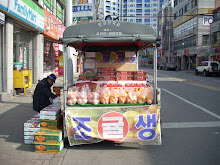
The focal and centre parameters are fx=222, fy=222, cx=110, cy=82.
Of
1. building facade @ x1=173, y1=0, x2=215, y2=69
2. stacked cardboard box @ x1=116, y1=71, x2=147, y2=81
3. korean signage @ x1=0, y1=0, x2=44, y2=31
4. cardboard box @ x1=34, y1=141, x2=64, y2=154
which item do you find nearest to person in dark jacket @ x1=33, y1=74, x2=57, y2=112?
cardboard box @ x1=34, y1=141, x2=64, y2=154

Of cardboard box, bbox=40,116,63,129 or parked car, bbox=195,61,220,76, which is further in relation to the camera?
parked car, bbox=195,61,220,76

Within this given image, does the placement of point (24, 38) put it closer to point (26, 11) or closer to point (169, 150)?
point (26, 11)

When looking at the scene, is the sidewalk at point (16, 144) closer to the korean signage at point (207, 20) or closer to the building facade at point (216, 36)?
the building facade at point (216, 36)

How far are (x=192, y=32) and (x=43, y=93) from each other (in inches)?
1825

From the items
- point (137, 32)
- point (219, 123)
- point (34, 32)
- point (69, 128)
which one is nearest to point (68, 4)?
point (34, 32)

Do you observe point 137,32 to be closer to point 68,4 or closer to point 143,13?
point 68,4

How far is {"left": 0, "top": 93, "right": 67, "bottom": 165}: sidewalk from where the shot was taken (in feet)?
13.4

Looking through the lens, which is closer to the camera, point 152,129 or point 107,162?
point 107,162

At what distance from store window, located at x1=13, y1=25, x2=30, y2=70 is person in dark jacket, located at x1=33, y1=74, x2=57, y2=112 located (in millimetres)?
6086

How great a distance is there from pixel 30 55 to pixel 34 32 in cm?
151

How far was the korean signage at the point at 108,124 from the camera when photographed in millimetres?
4633

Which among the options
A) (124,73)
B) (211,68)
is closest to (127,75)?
(124,73)

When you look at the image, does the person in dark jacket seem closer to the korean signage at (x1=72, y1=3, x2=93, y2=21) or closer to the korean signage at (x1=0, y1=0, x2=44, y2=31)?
the korean signage at (x1=0, y1=0, x2=44, y2=31)

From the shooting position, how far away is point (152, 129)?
184 inches
